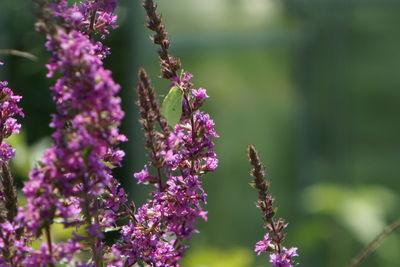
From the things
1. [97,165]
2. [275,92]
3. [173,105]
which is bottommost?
[97,165]

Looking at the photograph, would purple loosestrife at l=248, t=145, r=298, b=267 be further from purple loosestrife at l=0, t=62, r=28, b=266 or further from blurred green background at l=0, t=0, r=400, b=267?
blurred green background at l=0, t=0, r=400, b=267

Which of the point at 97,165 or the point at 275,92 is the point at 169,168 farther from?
the point at 275,92

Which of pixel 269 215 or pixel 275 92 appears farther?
pixel 275 92

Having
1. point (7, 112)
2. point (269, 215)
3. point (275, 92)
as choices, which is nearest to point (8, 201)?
point (7, 112)

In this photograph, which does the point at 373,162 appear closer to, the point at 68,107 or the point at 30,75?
the point at 30,75

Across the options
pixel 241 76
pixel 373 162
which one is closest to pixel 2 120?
pixel 241 76

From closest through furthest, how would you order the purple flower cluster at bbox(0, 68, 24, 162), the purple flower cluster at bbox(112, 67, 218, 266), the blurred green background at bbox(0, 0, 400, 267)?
the purple flower cluster at bbox(112, 67, 218, 266) < the purple flower cluster at bbox(0, 68, 24, 162) < the blurred green background at bbox(0, 0, 400, 267)

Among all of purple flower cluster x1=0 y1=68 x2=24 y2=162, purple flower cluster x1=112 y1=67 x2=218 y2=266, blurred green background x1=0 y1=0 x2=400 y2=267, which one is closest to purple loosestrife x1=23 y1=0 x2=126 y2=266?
purple flower cluster x1=112 y1=67 x2=218 y2=266
